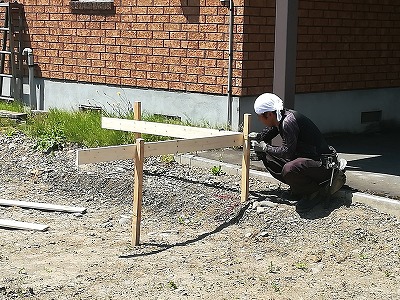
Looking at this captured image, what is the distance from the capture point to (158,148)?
8273mm

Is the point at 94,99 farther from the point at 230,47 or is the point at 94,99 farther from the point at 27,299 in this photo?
the point at 27,299

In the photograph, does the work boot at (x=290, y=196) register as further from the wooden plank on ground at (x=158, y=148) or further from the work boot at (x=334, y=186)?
the wooden plank on ground at (x=158, y=148)

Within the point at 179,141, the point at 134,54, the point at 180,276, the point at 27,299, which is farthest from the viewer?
the point at 134,54

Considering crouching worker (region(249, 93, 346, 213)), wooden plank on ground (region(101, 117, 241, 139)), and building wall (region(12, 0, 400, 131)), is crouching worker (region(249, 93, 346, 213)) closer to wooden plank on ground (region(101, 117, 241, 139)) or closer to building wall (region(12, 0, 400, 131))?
wooden plank on ground (region(101, 117, 241, 139))

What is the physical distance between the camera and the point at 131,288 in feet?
22.6

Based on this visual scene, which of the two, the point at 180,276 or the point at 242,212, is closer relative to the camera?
the point at 180,276

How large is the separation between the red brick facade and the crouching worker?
11.6 ft

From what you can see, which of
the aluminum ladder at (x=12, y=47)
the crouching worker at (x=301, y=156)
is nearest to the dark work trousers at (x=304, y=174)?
the crouching worker at (x=301, y=156)

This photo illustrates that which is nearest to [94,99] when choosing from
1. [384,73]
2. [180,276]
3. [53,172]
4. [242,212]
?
[53,172]

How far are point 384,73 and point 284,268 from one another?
793 cm

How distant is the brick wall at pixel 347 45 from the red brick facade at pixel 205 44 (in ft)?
0.05

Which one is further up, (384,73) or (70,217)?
(384,73)

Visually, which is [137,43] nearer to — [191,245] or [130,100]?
[130,100]

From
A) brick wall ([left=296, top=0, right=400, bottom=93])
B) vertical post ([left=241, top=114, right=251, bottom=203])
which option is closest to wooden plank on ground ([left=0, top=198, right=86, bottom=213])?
vertical post ([left=241, top=114, right=251, bottom=203])
